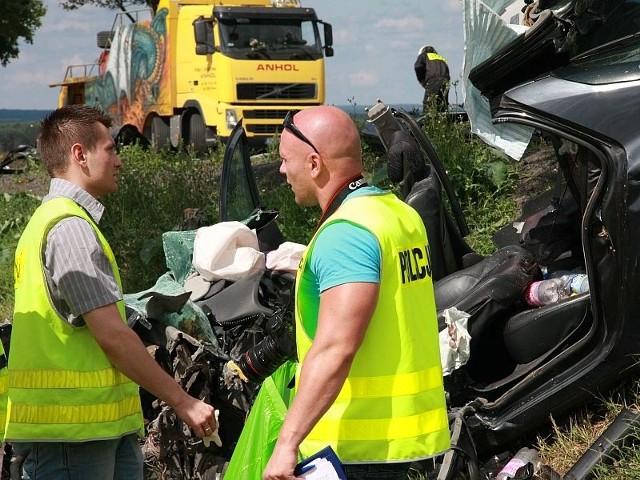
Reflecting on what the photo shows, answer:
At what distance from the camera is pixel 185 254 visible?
6.39 meters

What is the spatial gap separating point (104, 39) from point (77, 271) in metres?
20.7

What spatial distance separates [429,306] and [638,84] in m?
1.92

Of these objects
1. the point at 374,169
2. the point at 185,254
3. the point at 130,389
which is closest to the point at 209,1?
the point at 374,169

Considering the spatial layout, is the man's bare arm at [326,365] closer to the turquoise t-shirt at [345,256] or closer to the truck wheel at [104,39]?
the turquoise t-shirt at [345,256]

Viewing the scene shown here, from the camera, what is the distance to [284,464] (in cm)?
269

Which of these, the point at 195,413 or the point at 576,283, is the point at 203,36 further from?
the point at 195,413

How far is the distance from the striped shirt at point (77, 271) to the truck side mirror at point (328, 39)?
16.4 m

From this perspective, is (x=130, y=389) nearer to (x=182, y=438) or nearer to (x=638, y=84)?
(x=182, y=438)

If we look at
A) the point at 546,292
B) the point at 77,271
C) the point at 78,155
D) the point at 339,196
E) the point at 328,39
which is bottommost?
the point at 546,292

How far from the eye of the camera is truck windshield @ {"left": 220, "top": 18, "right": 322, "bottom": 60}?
730 inches

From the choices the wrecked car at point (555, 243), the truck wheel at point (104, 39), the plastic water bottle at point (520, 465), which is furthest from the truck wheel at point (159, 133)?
the plastic water bottle at point (520, 465)

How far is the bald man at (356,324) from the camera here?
2.73m

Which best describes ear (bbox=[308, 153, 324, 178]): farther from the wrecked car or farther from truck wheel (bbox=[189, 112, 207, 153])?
truck wheel (bbox=[189, 112, 207, 153])

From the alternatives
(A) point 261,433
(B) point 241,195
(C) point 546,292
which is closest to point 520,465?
(C) point 546,292
